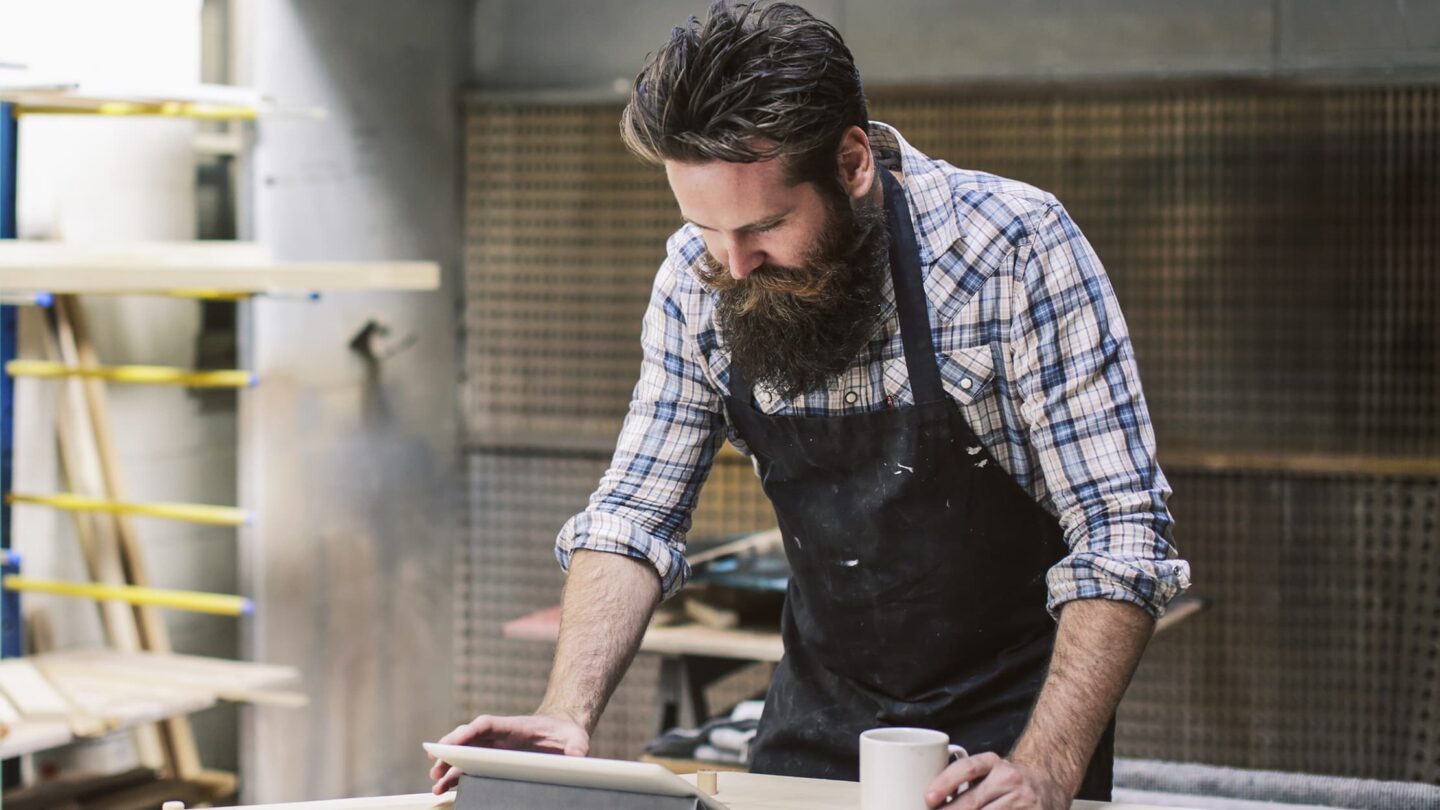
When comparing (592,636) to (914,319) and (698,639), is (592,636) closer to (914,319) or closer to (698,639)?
(914,319)

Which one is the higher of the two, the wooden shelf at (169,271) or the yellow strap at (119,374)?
the wooden shelf at (169,271)

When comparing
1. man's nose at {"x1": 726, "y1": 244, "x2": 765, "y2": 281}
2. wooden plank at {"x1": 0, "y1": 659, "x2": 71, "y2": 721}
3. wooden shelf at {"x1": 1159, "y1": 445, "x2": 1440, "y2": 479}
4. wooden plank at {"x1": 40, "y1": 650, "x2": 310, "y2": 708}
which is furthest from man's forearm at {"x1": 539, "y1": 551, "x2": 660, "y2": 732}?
wooden shelf at {"x1": 1159, "y1": 445, "x2": 1440, "y2": 479}

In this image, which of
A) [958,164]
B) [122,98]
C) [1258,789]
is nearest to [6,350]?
[122,98]

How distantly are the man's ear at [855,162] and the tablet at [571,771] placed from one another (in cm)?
78

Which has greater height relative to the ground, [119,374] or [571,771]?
[119,374]

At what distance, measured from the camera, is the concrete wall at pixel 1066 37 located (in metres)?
4.35

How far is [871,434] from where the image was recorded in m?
2.01

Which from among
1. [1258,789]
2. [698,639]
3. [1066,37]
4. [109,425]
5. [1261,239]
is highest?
[1066,37]

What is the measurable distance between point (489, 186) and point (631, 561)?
328 centimetres

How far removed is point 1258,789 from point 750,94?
2012mm

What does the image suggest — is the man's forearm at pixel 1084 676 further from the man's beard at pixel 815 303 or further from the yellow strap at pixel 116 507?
the yellow strap at pixel 116 507

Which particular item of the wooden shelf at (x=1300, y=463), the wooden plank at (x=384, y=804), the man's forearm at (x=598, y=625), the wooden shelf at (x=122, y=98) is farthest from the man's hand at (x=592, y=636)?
the wooden shelf at (x=1300, y=463)

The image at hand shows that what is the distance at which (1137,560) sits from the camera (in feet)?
5.65

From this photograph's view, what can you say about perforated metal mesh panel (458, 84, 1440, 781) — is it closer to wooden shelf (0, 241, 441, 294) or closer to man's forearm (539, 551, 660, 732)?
wooden shelf (0, 241, 441, 294)
